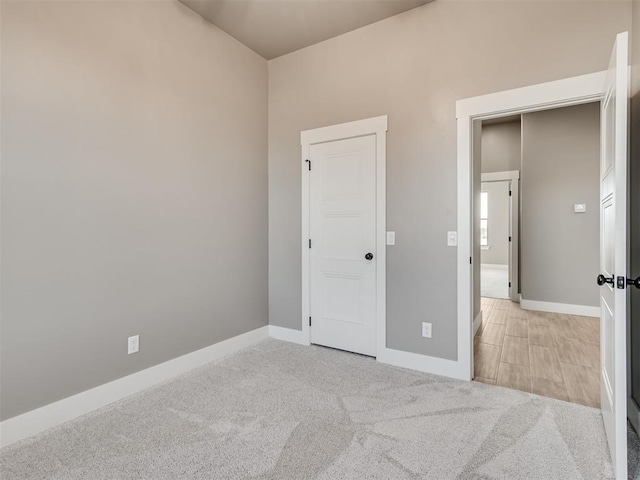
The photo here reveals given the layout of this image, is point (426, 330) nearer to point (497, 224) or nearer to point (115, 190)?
point (115, 190)

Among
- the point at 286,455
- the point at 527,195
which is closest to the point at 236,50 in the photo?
the point at 286,455

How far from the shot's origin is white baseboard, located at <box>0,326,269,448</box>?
75.8 inches

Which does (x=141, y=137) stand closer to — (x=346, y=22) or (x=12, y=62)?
(x=12, y=62)

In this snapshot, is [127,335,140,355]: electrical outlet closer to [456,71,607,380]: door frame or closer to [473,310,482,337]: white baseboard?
[456,71,607,380]: door frame

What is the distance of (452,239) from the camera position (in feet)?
8.91

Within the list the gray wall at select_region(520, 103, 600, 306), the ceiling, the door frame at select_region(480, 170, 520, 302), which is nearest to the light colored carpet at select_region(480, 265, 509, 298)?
the door frame at select_region(480, 170, 520, 302)

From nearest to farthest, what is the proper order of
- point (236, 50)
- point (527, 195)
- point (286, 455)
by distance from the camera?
point (286, 455) < point (236, 50) < point (527, 195)

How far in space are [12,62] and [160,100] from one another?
91 centimetres

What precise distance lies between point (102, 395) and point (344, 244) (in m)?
2.25

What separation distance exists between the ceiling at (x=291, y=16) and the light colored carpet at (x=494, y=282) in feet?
16.6

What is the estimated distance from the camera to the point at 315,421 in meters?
2.10

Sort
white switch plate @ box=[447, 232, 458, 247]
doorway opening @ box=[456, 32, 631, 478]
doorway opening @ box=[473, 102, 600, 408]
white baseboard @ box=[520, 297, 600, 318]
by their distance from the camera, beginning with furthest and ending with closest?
1. white baseboard @ box=[520, 297, 600, 318]
2. doorway opening @ box=[473, 102, 600, 408]
3. white switch plate @ box=[447, 232, 458, 247]
4. doorway opening @ box=[456, 32, 631, 478]

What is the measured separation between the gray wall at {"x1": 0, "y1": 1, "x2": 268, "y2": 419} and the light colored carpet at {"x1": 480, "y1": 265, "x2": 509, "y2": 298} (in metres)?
4.87

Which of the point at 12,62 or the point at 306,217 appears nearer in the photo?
the point at 12,62
